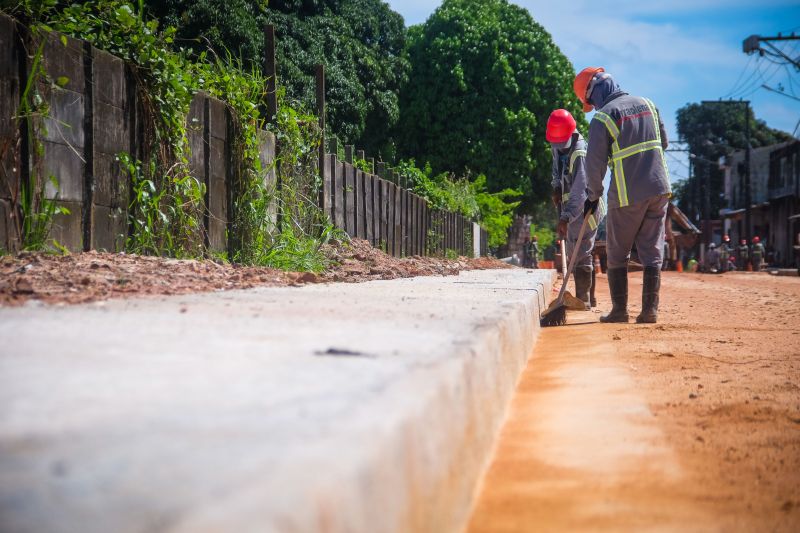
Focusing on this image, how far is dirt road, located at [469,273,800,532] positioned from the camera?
156cm

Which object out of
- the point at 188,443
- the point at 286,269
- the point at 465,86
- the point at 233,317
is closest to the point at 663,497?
the point at 188,443

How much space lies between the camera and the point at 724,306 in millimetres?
7941

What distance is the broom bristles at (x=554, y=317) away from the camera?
564 centimetres

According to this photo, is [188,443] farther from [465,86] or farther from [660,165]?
[465,86]

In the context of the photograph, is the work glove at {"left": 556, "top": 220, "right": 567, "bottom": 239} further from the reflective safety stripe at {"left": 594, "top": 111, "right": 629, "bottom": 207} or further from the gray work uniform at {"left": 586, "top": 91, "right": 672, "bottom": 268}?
the reflective safety stripe at {"left": 594, "top": 111, "right": 629, "bottom": 207}

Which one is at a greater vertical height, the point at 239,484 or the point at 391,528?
the point at 239,484

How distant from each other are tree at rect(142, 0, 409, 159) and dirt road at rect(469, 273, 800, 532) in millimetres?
12153

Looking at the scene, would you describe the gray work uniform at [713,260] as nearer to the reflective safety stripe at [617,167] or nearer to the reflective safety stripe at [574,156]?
the reflective safety stripe at [574,156]

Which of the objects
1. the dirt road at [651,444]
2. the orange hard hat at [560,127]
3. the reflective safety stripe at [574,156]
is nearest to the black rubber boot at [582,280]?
the reflective safety stripe at [574,156]

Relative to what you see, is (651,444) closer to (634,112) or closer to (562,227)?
(634,112)

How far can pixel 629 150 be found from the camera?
18.8 feet

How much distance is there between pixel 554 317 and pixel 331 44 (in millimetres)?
16389

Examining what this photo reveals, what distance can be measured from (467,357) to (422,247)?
1305 cm

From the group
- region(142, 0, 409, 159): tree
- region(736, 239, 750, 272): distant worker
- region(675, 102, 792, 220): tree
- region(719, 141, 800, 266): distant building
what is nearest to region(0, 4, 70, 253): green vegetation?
region(142, 0, 409, 159): tree
